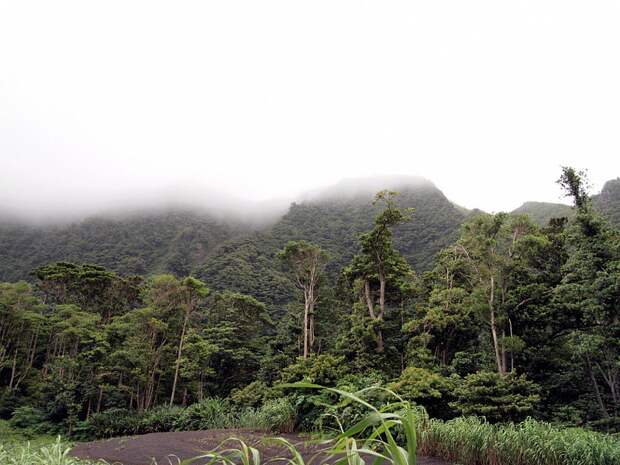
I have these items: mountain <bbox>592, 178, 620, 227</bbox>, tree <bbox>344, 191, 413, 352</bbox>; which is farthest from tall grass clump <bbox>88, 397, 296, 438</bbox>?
mountain <bbox>592, 178, 620, 227</bbox>

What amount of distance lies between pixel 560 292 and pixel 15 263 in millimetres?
52360

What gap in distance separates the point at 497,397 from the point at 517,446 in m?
4.76

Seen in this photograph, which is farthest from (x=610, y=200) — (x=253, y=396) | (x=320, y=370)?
(x=253, y=396)

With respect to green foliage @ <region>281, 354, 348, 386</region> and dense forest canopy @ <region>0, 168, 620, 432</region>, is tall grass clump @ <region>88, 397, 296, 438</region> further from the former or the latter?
green foliage @ <region>281, 354, 348, 386</region>

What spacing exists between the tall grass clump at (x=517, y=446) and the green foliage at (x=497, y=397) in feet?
10.8

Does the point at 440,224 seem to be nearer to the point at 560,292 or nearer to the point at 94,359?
the point at 560,292

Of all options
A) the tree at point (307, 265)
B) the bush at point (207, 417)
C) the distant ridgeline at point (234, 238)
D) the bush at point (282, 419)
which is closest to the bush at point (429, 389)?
the bush at point (282, 419)

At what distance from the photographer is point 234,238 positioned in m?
49.9

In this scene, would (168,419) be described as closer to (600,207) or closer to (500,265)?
(500,265)

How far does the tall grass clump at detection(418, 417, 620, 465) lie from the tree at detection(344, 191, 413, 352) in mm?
8645

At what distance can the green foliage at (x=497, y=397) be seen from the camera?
1046 cm

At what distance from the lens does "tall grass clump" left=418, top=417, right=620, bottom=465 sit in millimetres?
5891

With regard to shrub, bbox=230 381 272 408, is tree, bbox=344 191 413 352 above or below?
above

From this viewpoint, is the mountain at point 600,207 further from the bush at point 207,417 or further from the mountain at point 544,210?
the bush at point 207,417
